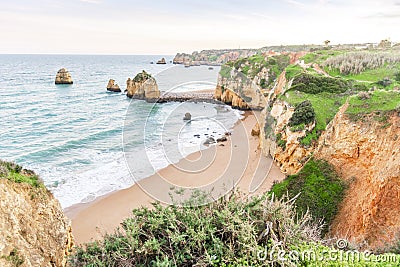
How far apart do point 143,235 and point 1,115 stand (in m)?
41.3

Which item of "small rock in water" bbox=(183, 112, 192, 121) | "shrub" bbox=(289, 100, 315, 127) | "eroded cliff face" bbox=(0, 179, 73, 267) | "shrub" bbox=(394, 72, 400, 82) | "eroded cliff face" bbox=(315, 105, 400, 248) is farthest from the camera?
"small rock in water" bbox=(183, 112, 192, 121)

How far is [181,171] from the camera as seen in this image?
1959 cm

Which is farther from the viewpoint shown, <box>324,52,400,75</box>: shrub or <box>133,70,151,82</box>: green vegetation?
<box>133,70,151,82</box>: green vegetation

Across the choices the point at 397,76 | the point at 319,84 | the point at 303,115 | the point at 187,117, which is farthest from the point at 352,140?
the point at 187,117

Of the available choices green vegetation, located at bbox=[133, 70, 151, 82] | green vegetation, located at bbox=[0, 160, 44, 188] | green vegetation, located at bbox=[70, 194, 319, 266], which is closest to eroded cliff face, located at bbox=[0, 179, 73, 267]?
green vegetation, located at bbox=[0, 160, 44, 188]

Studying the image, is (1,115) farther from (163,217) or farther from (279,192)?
(163,217)

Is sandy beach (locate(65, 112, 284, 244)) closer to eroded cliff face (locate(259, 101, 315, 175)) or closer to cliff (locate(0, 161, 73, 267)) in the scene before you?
eroded cliff face (locate(259, 101, 315, 175))

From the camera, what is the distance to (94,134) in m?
31.5

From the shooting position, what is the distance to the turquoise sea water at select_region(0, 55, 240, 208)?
19.8m

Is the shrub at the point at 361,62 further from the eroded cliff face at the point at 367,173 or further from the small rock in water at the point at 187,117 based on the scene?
the small rock in water at the point at 187,117

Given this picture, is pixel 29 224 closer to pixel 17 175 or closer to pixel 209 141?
pixel 17 175

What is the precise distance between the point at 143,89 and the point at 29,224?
4736cm

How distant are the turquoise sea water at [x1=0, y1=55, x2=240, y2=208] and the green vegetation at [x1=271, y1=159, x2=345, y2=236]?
18.5 ft

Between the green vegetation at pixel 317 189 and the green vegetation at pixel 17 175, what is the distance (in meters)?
8.31
